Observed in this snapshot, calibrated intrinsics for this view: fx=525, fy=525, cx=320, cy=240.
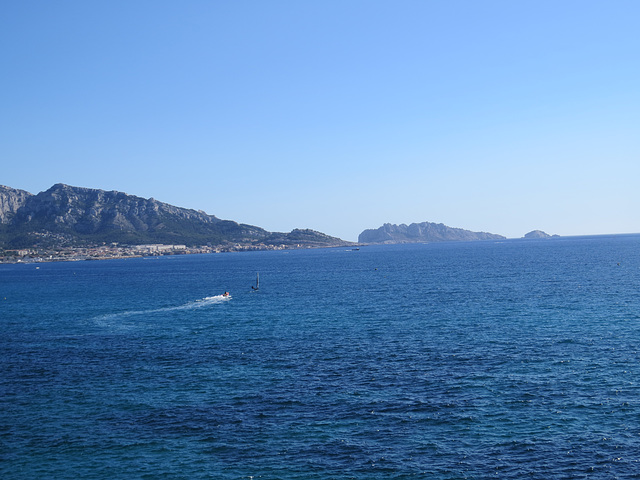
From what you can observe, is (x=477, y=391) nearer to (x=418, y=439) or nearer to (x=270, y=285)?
(x=418, y=439)

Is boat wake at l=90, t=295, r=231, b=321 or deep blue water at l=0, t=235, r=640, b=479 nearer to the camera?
deep blue water at l=0, t=235, r=640, b=479

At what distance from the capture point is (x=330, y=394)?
43.7 meters

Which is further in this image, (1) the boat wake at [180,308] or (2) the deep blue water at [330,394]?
(1) the boat wake at [180,308]

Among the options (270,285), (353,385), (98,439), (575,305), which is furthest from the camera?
(270,285)

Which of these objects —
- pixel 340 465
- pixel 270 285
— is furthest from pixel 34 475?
pixel 270 285

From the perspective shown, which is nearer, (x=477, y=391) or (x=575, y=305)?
(x=477, y=391)

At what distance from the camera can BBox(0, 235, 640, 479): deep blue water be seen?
32.0 m

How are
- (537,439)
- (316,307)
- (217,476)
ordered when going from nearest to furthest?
(217,476)
(537,439)
(316,307)

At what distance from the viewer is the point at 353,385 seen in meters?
45.7

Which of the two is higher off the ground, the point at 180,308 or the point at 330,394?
the point at 180,308

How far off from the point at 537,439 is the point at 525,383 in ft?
37.2

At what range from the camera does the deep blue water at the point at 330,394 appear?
3200cm

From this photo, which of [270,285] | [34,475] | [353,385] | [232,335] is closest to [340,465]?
[353,385]

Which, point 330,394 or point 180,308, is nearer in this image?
point 330,394
